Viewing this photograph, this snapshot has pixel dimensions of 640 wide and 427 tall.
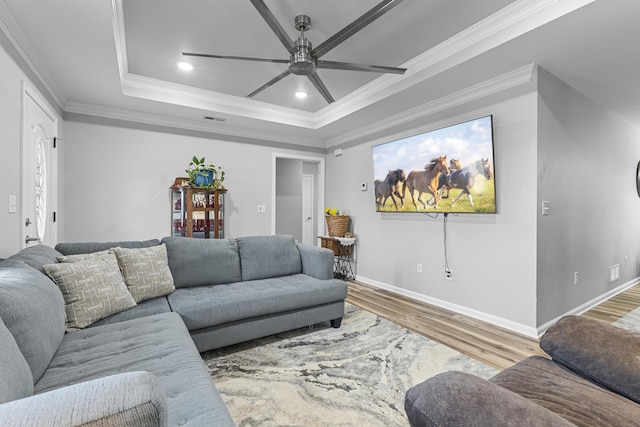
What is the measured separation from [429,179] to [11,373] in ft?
11.4

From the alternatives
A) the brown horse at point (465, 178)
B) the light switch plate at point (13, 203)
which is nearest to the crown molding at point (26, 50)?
the light switch plate at point (13, 203)

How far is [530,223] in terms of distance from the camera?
2.69 meters

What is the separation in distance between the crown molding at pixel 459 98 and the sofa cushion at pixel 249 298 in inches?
90.7

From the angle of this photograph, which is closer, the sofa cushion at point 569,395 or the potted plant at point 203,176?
the sofa cushion at point 569,395

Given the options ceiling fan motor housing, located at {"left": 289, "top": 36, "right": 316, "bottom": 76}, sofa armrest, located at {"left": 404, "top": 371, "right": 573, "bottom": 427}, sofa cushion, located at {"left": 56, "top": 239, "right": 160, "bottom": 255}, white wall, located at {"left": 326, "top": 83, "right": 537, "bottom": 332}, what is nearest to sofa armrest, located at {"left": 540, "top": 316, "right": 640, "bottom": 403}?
sofa armrest, located at {"left": 404, "top": 371, "right": 573, "bottom": 427}

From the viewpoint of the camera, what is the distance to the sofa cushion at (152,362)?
106 centimetres

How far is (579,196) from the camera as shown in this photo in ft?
10.3

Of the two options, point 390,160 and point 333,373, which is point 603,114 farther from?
point 333,373

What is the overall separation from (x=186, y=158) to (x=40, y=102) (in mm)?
1687

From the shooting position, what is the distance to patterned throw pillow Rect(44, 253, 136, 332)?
1.75 metres

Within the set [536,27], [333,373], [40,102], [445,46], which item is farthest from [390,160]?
[40,102]

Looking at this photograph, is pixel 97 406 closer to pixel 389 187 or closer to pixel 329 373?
pixel 329 373

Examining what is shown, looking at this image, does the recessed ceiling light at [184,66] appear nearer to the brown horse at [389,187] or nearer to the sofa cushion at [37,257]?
the sofa cushion at [37,257]

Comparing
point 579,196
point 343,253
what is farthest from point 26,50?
point 579,196
